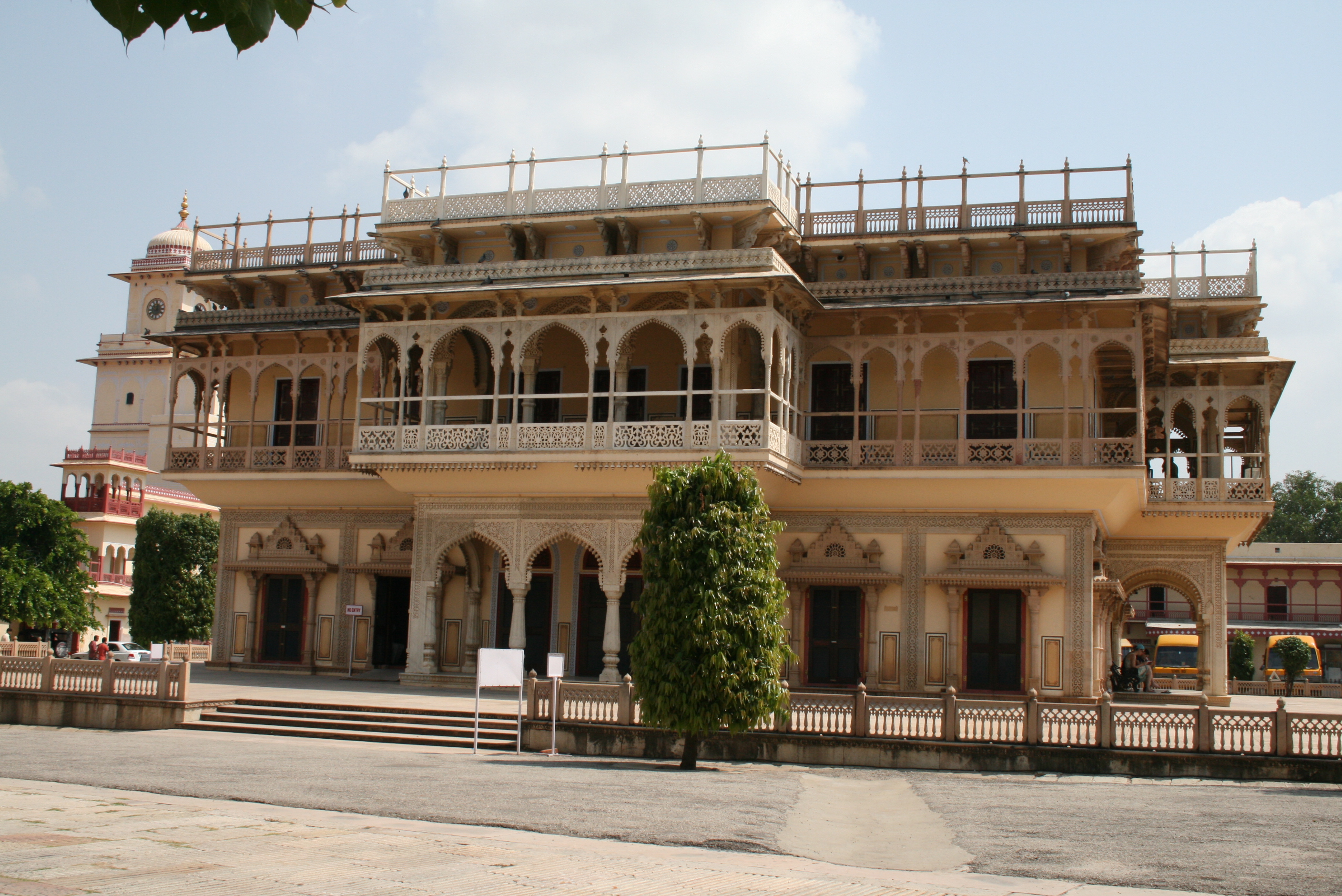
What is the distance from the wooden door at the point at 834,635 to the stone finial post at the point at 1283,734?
9381 mm

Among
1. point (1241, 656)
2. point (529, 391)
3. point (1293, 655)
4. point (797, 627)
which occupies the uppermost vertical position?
point (529, 391)

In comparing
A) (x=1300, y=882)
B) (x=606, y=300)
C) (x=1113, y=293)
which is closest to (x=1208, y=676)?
(x=1113, y=293)

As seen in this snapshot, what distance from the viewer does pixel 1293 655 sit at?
4416cm

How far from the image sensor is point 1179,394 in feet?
96.3

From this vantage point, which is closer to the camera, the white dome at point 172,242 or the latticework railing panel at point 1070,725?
the latticework railing panel at point 1070,725

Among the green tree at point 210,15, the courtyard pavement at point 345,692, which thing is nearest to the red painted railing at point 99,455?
the courtyard pavement at point 345,692

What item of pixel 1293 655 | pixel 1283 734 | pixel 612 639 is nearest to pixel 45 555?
pixel 612 639

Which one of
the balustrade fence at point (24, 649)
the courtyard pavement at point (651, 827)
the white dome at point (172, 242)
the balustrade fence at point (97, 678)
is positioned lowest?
the courtyard pavement at point (651, 827)

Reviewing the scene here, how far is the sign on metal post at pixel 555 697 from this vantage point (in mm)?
18906

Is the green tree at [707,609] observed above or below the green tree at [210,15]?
below

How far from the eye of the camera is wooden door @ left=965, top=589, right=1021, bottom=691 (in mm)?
24641

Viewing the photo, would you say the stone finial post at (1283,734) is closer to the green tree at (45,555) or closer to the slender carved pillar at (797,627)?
the slender carved pillar at (797,627)

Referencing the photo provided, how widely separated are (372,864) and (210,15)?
7215 millimetres

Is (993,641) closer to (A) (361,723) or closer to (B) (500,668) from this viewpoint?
(B) (500,668)
